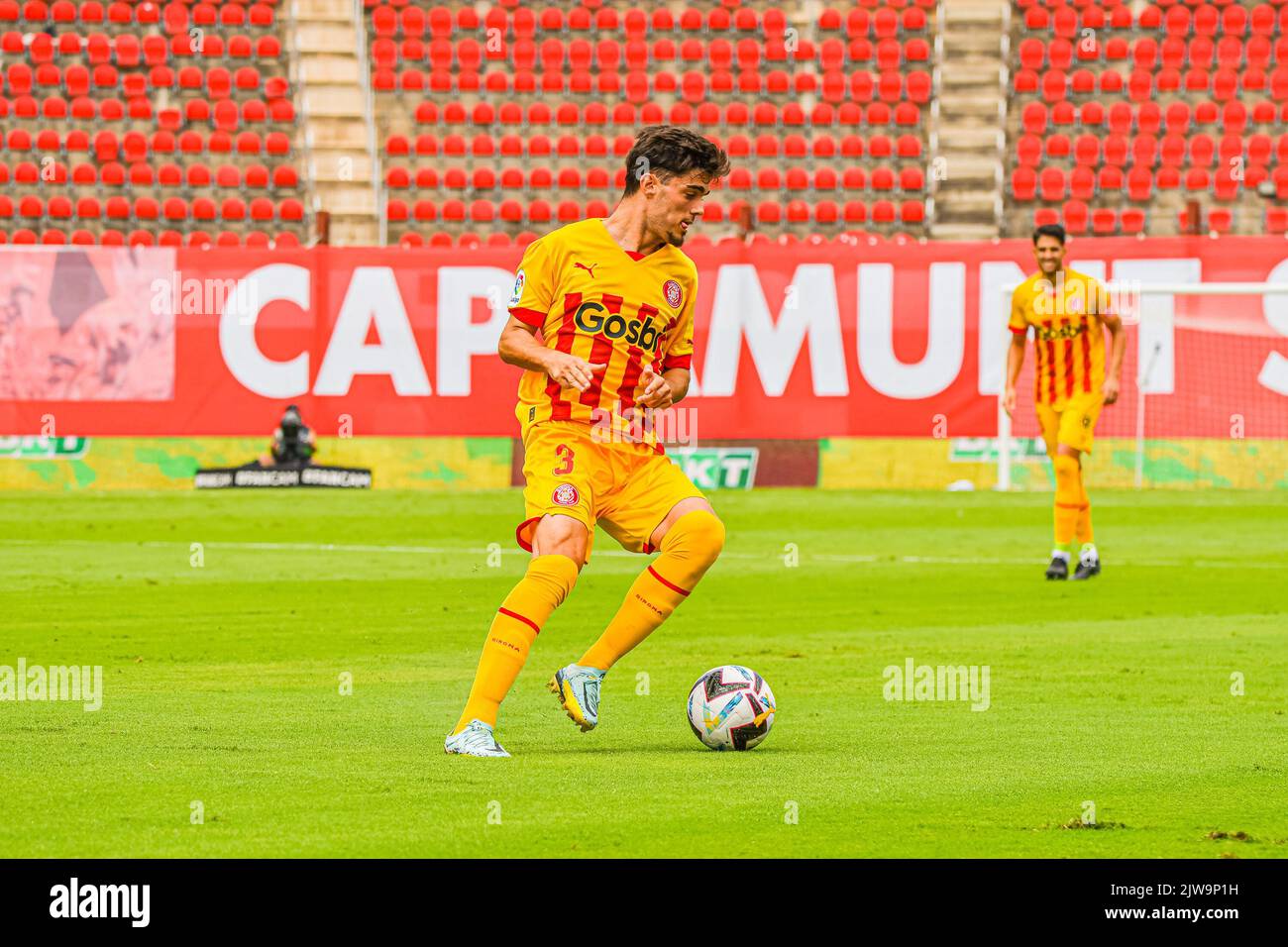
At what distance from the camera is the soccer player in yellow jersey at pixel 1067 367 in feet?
48.0

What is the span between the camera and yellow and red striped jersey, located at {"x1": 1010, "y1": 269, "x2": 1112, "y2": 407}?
14.8 metres

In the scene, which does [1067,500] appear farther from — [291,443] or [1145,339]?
[291,443]

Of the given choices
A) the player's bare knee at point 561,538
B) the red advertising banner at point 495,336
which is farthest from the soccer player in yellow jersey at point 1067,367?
the red advertising banner at point 495,336

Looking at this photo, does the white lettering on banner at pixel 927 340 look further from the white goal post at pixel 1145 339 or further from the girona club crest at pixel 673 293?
the girona club crest at pixel 673 293

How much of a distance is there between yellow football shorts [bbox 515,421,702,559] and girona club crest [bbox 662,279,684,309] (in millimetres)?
542

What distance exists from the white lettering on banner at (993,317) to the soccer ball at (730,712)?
17.2m

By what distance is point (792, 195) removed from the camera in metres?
28.4

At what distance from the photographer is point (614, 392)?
7461 mm

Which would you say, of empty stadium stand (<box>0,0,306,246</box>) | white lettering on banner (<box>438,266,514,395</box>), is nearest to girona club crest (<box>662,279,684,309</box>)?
white lettering on banner (<box>438,266,514,395</box>)

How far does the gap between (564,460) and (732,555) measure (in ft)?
30.0

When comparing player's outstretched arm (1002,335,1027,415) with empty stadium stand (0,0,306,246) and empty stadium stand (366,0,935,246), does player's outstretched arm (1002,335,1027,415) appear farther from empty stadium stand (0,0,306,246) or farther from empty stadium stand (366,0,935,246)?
empty stadium stand (0,0,306,246)
